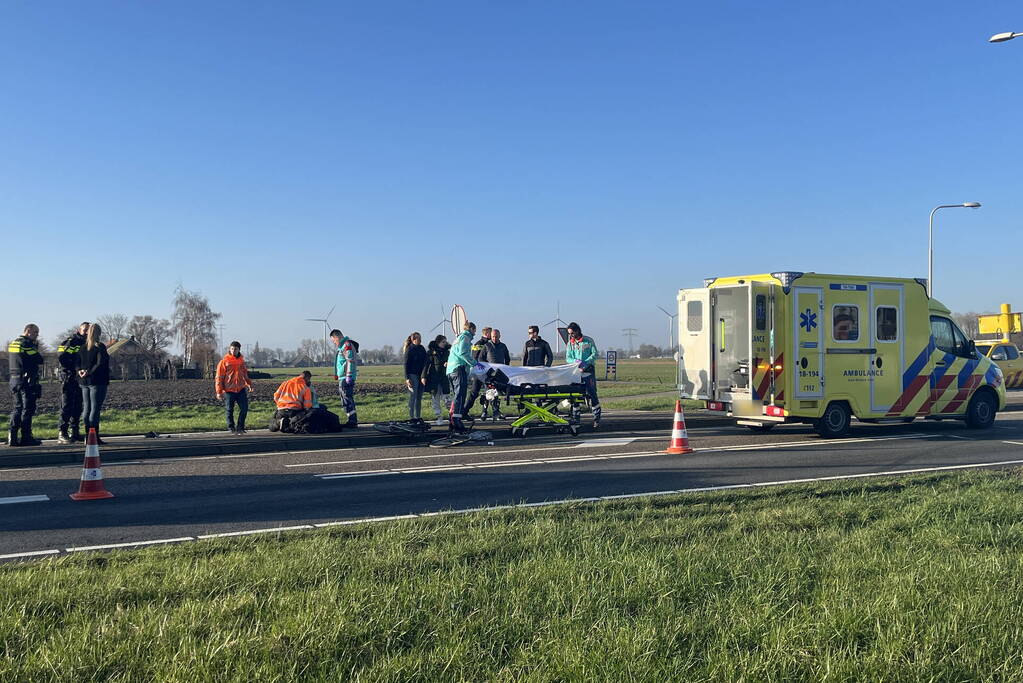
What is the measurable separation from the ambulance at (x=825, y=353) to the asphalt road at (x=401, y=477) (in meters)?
0.69

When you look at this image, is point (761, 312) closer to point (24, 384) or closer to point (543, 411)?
point (543, 411)

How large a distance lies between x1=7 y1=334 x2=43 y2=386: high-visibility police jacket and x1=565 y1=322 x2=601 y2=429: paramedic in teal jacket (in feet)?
30.4

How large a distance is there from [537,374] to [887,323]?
6570 mm

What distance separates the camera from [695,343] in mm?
16094

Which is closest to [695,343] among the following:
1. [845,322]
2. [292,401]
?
[845,322]

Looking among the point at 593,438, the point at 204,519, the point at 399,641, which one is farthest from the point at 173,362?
the point at 399,641

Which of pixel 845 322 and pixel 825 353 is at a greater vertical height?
pixel 845 322

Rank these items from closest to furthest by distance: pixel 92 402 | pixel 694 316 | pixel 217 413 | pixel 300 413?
pixel 92 402 → pixel 300 413 → pixel 694 316 → pixel 217 413

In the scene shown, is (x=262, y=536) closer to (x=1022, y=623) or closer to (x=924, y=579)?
(x=924, y=579)

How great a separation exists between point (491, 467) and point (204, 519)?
443 cm

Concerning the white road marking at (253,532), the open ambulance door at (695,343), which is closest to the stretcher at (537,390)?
the open ambulance door at (695,343)

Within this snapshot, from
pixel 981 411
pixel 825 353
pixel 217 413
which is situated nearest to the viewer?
pixel 825 353

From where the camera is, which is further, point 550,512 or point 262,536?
point 550,512

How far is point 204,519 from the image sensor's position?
798cm
